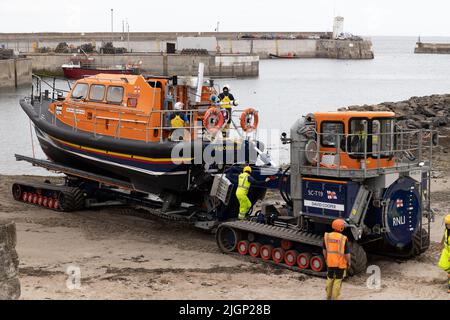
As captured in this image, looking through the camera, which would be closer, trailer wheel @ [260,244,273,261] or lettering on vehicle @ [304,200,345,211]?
lettering on vehicle @ [304,200,345,211]

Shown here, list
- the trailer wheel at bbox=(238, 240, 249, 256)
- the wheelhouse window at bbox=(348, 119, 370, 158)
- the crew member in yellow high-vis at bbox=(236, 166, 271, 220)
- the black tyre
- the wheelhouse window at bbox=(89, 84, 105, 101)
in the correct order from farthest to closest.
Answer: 1. the black tyre
2. the wheelhouse window at bbox=(89, 84, 105, 101)
3. the crew member in yellow high-vis at bbox=(236, 166, 271, 220)
4. the trailer wheel at bbox=(238, 240, 249, 256)
5. the wheelhouse window at bbox=(348, 119, 370, 158)

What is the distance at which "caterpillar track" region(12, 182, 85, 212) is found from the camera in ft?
58.1

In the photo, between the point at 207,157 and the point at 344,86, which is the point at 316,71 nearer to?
the point at 344,86

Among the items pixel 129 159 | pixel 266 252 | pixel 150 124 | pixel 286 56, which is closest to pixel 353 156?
pixel 266 252

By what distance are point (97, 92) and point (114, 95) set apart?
65 centimetres

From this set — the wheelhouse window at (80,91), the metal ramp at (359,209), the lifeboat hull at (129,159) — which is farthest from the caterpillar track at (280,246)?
A: the wheelhouse window at (80,91)

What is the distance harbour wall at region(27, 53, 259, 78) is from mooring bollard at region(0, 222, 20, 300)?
2955 inches

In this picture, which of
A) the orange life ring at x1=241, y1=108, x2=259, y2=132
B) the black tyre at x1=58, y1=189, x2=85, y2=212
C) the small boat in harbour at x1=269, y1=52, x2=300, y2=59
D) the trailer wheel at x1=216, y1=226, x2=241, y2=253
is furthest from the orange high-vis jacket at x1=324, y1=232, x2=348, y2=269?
the small boat in harbour at x1=269, y1=52, x2=300, y2=59

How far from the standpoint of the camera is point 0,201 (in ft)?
62.2

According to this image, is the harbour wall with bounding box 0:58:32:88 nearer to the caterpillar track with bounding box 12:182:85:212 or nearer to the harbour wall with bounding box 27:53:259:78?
the harbour wall with bounding box 27:53:259:78

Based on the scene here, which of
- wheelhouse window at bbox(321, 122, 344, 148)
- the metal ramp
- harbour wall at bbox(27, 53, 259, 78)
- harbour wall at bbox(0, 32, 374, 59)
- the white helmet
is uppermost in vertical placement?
harbour wall at bbox(0, 32, 374, 59)

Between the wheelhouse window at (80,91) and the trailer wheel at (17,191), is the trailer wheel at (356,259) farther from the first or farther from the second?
the trailer wheel at (17,191)

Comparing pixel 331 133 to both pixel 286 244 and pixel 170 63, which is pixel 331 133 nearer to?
pixel 286 244

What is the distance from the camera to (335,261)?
429 inches
